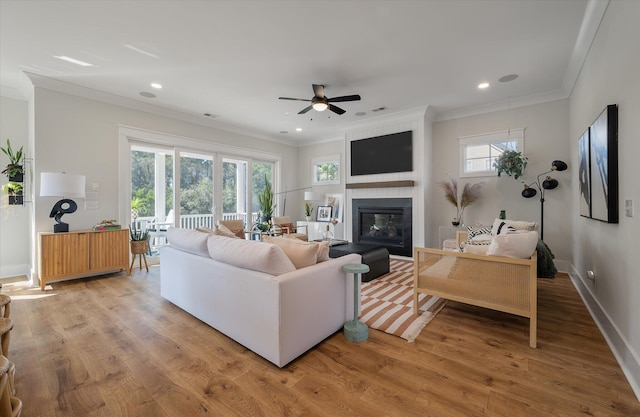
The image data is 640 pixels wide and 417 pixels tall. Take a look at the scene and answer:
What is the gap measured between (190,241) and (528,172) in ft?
17.6

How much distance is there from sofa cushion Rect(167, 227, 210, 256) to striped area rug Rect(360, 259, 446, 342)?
68.9 inches

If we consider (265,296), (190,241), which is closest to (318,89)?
(190,241)

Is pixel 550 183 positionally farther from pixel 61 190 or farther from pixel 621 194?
pixel 61 190

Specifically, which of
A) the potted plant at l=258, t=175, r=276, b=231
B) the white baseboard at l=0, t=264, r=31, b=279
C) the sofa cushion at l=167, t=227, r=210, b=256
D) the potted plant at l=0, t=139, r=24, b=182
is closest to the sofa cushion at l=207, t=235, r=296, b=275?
the sofa cushion at l=167, t=227, r=210, b=256

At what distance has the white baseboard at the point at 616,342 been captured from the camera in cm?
175

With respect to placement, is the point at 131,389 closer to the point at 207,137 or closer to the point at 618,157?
the point at 618,157

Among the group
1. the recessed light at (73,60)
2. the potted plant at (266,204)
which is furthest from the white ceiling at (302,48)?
the potted plant at (266,204)

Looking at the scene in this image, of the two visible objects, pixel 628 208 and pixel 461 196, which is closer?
pixel 628 208

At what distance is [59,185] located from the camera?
144 inches

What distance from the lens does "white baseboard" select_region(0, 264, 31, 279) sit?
4.32 metres

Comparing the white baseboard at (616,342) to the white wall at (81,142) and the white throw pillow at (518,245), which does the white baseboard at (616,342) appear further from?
the white wall at (81,142)

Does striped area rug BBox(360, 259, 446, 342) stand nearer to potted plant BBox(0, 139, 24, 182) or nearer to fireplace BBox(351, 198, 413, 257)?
fireplace BBox(351, 198, 413, 257)

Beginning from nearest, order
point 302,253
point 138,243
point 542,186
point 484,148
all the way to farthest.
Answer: point 302,253, point 542,186, point 138,243, point 484,148

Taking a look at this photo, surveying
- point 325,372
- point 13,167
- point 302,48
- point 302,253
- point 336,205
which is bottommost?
point 325,372
